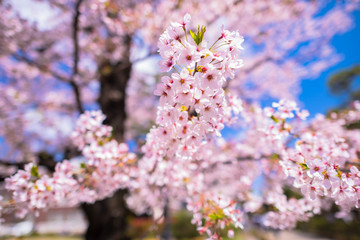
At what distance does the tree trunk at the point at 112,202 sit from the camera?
4867 mm

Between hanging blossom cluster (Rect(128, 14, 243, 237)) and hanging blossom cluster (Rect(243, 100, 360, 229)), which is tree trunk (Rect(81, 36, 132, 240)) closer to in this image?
hanging blossom cluster (Rect(128, 14, 243, 237))

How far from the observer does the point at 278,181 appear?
245 inches

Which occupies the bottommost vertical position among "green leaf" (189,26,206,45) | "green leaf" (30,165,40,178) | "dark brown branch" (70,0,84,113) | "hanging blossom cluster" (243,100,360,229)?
"hanging blossom cluster" (243,100,360,229)

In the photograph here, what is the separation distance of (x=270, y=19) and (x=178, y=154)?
8550 mm

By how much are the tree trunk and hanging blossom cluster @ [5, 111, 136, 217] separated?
5.64ft

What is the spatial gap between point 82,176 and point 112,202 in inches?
116

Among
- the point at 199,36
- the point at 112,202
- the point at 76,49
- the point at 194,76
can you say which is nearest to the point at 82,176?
the point at 194,76

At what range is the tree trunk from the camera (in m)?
4.87

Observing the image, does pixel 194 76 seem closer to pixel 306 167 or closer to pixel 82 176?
pixel 306 167

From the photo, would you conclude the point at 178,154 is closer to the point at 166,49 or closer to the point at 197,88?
the point at 197,88

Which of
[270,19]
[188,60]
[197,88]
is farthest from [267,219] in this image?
[270,19]

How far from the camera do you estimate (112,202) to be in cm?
512

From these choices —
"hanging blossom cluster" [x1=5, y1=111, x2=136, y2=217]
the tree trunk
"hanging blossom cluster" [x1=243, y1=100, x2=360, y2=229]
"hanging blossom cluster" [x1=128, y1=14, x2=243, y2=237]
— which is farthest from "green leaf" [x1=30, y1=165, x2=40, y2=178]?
"hanging blossom cluster" [x1=243, y1=100, x2=360, y2=229]

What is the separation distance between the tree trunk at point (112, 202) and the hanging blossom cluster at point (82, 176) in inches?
67.7
